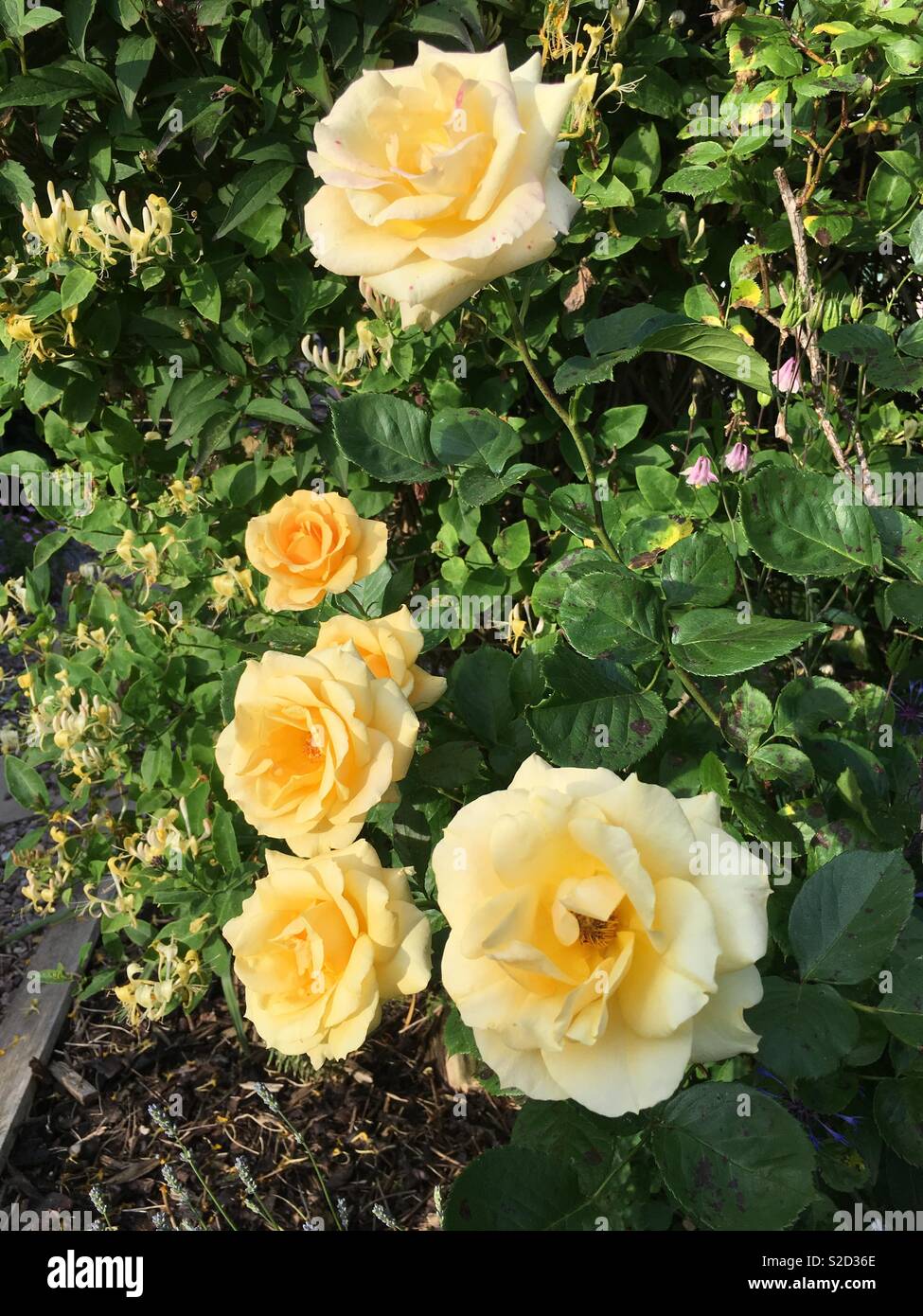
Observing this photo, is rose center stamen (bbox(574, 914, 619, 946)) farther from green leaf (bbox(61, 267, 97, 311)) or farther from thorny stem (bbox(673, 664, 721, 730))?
green leaf (bbox(61, 267, 97, 311))

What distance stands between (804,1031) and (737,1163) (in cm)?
14

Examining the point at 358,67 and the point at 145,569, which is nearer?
the point at 358,67

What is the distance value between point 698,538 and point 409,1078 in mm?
1567

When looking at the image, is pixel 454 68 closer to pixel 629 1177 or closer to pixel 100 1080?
pixel 629 1177

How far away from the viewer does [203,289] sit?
1896 mm

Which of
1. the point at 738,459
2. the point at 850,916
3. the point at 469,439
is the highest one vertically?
the point at 469,439

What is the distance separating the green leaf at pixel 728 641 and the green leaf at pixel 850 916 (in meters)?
0.23

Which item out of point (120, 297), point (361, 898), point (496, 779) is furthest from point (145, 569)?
point (361, 898)

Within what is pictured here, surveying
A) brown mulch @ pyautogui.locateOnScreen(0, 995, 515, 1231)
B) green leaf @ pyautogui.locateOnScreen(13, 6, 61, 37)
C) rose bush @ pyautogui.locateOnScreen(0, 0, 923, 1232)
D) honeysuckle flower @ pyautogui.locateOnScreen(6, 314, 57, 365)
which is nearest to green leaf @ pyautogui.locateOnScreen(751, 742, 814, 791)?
rose bush @ pyautogui.locateOnScreen(0, 0, 923, 1232)

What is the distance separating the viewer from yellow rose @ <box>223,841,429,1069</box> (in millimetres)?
935

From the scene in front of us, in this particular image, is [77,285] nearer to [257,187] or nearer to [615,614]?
[257,187]

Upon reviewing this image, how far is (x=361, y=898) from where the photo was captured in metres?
0.95

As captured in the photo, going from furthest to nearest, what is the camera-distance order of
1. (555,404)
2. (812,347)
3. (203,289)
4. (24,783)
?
(24,783)
(203,289)
(812,347)
(555,404)

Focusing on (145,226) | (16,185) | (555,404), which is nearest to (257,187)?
(145,226)
